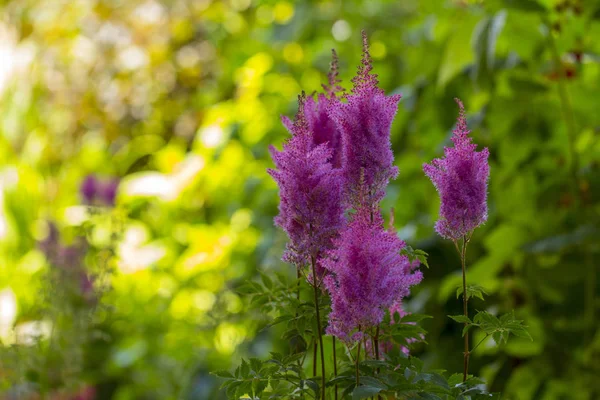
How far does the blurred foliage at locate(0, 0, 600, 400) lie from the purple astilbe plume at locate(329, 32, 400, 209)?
6.5 inches

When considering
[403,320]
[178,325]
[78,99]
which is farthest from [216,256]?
[78,99]

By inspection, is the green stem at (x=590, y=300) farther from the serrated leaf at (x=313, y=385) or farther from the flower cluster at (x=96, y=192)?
Result: the flower cluster at (x=96, y=192)

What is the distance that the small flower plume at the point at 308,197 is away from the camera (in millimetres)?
687

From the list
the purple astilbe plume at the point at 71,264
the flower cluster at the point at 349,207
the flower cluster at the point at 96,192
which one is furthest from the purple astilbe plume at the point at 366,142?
the flower cluster at the point at 96,192

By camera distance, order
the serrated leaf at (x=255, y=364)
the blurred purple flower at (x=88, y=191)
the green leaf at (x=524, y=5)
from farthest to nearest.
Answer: the blurred purple flower at (x=88, y=191)
the green leaf at (x=524, y=5)
the serrated leaf at (x=255, y=364)

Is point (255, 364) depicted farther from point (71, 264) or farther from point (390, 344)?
point (71, 264)

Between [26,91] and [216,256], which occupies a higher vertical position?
[26,91]

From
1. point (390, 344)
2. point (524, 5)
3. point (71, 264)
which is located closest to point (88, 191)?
point (71, 264)

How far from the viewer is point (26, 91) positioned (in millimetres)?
4383

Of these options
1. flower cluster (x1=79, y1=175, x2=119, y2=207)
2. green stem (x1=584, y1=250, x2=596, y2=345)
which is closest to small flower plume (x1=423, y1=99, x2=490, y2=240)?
green stem (x1=584, y1=250, x2=596, y2=345)

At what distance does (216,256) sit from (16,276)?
1258 millimetres

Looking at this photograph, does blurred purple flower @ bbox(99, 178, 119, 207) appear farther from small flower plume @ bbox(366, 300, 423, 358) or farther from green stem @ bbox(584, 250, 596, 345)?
small flower plume @ bbox(366, 300, 423, 358)

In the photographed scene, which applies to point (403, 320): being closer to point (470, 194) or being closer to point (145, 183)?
point (470, 194)

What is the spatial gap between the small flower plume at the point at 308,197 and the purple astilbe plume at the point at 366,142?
18 mm
